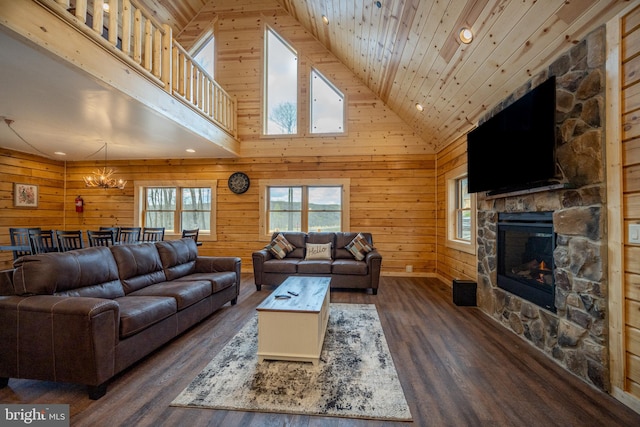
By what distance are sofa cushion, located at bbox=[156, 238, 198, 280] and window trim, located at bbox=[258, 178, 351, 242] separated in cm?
218

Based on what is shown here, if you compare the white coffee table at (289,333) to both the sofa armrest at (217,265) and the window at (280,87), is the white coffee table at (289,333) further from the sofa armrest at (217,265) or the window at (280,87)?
the window at (280,87)

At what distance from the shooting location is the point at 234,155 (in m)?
6.10

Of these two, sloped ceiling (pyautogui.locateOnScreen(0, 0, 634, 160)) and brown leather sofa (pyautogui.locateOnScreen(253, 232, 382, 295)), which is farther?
brown leather sofa (pyautogui.locateOnScreen(253, 232, 382, 295))

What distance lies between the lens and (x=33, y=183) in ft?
19.8

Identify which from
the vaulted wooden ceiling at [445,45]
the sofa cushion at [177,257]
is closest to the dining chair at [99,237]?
the sofa cushion at [177,257]

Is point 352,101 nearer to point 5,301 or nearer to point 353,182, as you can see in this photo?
point 353,182

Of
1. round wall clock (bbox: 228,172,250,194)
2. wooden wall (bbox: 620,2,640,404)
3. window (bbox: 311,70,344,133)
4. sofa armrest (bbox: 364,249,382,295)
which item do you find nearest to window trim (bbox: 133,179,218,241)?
round wall clock (bbox: 228,172,250,194)

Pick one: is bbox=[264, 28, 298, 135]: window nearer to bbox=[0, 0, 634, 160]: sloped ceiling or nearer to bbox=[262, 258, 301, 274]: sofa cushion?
bbox=[0, 0, 634, 160]: sloped ceiling

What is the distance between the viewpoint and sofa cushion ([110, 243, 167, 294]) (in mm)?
2957

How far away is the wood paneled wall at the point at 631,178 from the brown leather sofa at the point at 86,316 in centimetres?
341

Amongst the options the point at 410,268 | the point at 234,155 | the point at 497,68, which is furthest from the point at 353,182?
the point at 497,68

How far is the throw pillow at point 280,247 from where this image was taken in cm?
507

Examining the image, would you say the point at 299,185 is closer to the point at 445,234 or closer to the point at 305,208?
the point at 305,208

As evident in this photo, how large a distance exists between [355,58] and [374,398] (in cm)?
520
